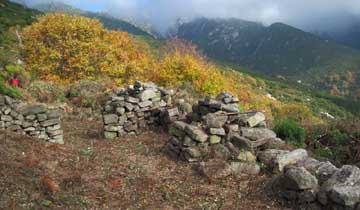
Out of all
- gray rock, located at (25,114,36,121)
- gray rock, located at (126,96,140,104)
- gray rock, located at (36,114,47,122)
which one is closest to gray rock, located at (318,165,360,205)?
gray rock, located at (36,114,47,122)

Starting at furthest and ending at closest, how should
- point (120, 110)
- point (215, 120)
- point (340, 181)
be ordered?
point (120, 110) → point (215, 120) → point (340, 181)

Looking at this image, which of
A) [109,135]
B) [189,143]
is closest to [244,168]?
[189,143]

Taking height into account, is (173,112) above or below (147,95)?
below

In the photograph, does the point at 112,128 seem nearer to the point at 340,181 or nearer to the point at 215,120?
the point at 215,120

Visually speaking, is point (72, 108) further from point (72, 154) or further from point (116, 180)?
point (116, 180)

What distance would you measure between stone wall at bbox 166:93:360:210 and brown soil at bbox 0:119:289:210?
→ 0.40m

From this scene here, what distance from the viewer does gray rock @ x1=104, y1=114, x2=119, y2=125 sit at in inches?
612

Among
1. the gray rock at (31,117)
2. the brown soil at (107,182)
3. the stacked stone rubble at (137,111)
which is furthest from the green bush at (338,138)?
the gray rock at (31,117)

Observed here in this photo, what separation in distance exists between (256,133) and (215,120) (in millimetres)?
1322

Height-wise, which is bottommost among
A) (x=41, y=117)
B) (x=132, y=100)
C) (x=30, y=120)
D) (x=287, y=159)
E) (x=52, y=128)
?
(x=52, y=128)

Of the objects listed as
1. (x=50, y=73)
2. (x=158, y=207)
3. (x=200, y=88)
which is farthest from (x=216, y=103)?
(x=50, y=73)

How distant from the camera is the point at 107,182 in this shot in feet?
32.7

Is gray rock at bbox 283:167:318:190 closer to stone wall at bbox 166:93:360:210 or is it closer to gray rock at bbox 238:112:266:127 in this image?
stone wall at bbox 166:93:360:210

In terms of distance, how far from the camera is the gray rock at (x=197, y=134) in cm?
1196
